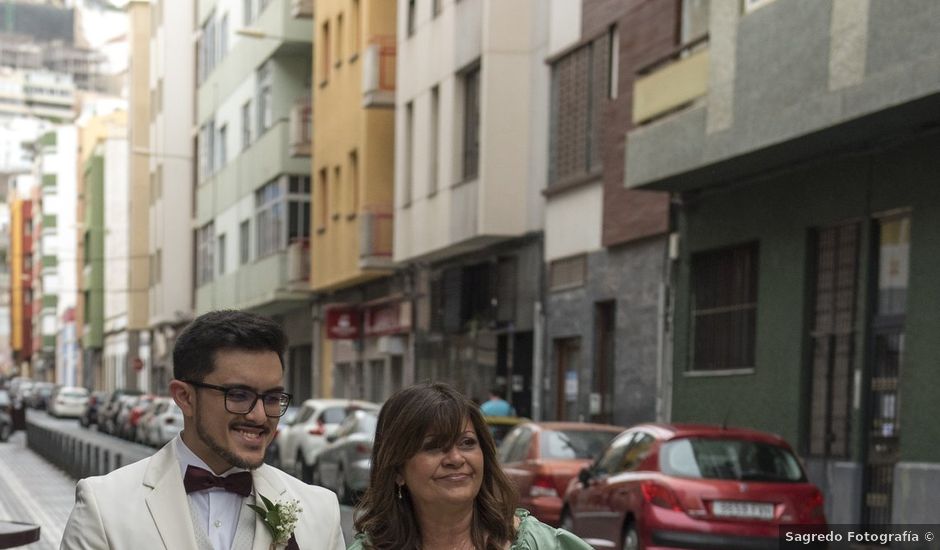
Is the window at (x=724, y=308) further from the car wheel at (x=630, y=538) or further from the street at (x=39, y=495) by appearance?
the car wheel at (x=630, y=538)

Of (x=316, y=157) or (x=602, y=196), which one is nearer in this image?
(x=602, y=196)

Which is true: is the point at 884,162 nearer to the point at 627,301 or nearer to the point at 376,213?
the point at 627,301

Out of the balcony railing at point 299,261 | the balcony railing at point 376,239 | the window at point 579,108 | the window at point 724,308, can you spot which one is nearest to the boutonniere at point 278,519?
the window at point 724,308

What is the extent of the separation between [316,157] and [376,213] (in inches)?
271

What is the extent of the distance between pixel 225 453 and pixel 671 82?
19.8 meters

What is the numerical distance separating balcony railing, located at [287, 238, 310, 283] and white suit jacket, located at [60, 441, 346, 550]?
1653 inches

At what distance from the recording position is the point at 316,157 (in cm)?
4572

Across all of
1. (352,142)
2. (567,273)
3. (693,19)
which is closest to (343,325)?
(352,142)

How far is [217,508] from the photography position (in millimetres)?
4301

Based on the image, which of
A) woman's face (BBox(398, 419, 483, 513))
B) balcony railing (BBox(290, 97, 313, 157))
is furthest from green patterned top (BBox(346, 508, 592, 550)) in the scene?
balcony railing (BBox(290, 97, 313, 157))

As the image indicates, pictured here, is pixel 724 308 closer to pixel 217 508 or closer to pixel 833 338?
pixel 833 338

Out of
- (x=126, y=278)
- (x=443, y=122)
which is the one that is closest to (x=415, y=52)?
(x=443, y=122)

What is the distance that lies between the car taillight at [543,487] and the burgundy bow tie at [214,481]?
1416cm

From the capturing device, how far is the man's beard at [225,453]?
4.20 metres
